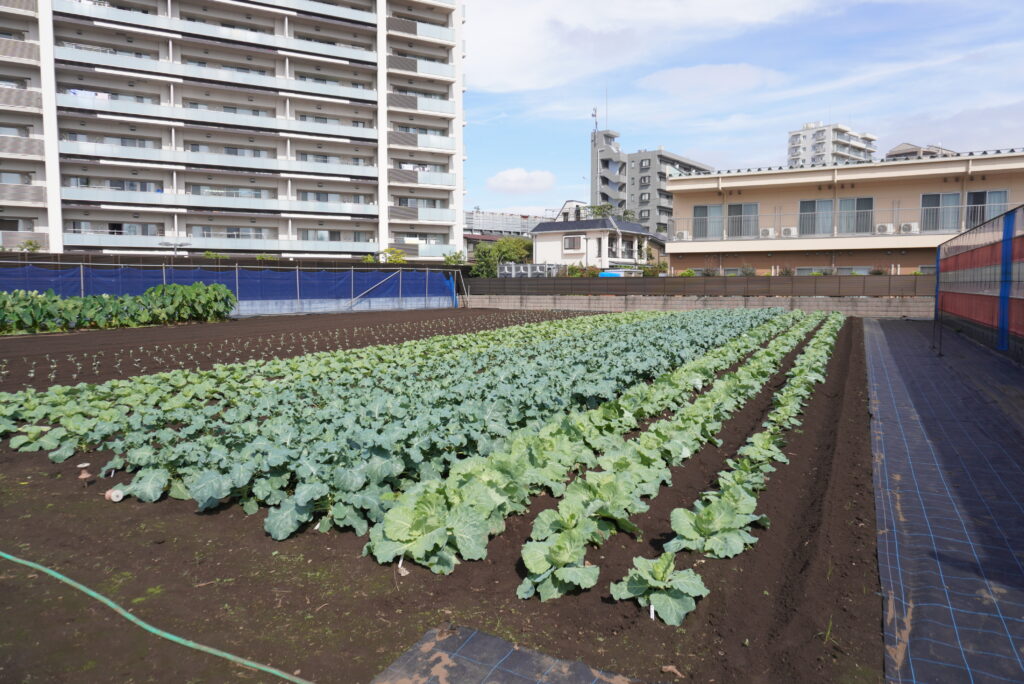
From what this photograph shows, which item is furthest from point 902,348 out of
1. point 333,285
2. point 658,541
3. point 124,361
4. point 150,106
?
point 150,106

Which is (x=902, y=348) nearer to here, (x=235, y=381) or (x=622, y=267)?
(x=235, y=381)

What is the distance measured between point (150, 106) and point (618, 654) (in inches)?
1962

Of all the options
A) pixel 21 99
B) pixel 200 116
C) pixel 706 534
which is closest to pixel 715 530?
pixel 706 534

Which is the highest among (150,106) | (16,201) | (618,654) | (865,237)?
(150,106)

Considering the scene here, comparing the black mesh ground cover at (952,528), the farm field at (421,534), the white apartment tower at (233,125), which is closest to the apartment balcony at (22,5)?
the white apartment tower at (233,125)

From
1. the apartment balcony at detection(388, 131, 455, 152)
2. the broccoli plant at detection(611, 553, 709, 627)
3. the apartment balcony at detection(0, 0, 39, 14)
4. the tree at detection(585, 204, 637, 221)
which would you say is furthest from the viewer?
the tree at detection(585, 204, 637, 221)

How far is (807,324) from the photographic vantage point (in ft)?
55.4

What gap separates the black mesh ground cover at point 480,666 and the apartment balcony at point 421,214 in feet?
156

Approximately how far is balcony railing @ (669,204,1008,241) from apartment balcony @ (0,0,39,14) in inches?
1667

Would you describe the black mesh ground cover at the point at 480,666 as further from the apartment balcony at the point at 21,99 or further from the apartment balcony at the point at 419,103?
the apartment balcony at the point at 419,103

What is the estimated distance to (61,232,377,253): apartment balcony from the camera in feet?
133

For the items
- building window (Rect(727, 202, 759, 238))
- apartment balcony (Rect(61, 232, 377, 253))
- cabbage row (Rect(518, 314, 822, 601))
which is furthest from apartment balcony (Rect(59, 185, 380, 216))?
cabbage row (Rect(518, 314, 822, 601))

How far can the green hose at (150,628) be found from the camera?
8.42 feet

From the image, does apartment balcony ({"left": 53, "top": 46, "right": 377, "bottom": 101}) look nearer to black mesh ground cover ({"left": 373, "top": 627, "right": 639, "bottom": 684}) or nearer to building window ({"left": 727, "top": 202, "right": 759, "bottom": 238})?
building window ({"left": 727, "top": 202, "right": 759, "bottom": 238})
